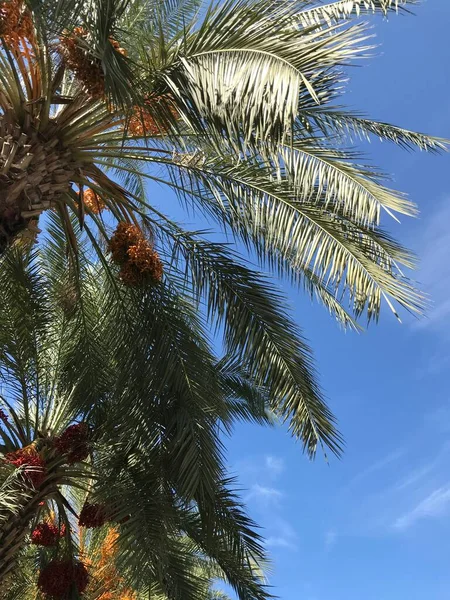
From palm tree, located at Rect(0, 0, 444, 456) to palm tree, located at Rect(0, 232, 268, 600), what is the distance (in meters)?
0.32

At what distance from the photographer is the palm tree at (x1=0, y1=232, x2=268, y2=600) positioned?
613 centimetres

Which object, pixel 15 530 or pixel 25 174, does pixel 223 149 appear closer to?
pixel 25 174

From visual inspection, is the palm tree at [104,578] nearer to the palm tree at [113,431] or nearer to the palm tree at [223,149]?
the palm tree at [113,431]

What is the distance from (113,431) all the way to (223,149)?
9.37 feet

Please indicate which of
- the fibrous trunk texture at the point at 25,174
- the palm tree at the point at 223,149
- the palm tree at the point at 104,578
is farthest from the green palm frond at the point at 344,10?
the palm tree at the point at 104,578

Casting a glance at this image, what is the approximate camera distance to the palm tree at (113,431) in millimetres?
6133

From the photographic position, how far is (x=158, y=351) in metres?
6.50

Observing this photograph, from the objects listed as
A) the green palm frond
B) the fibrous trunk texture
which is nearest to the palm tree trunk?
the fibrous trunk texture

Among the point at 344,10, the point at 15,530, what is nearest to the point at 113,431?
the point at 15,530

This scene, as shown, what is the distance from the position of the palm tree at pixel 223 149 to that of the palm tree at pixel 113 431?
1.06 ft

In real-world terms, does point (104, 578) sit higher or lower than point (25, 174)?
lower

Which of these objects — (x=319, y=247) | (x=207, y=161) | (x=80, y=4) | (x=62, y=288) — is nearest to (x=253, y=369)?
(x=319, y=247)

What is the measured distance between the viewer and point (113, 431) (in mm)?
6602

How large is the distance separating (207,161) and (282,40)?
2167 millimetres
